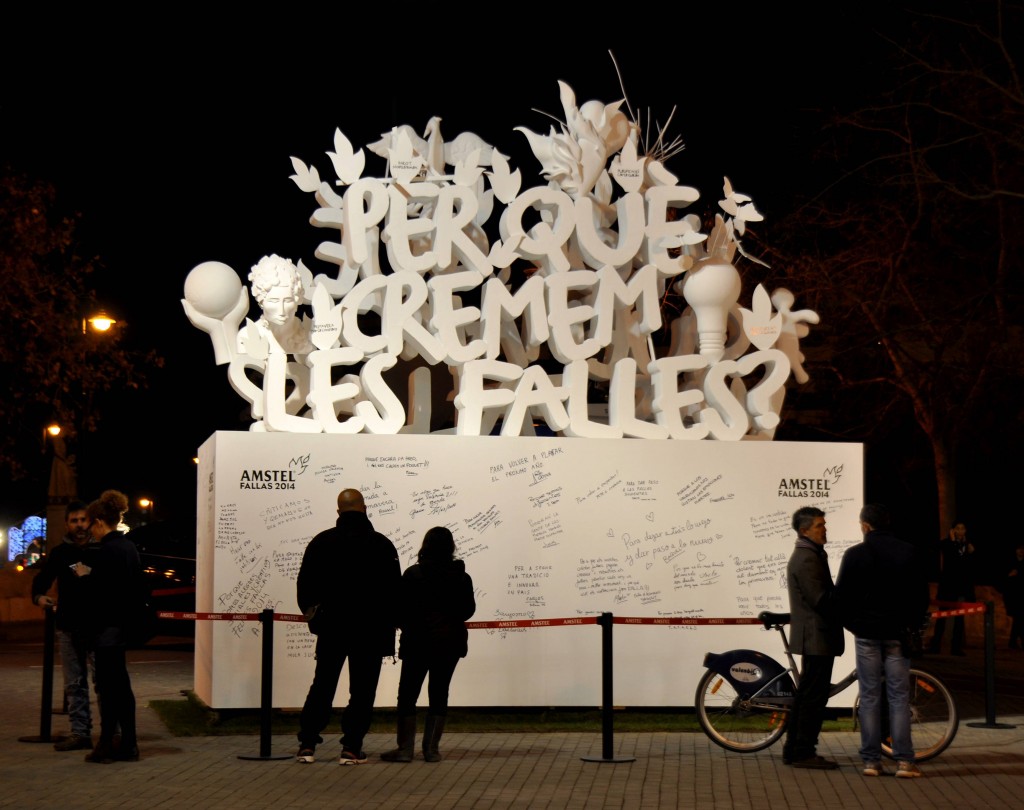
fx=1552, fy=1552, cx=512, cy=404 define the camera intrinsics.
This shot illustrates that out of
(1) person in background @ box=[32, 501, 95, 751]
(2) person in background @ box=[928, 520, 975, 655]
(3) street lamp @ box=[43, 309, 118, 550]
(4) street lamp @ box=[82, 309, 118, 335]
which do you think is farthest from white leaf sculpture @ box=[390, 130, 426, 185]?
(3) street lamp @ box=[43, 309, 118, 550]

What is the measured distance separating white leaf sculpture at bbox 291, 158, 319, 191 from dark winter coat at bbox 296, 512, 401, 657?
435cm

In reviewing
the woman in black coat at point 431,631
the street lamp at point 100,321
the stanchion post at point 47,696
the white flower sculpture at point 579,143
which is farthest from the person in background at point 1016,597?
the stanchion post at point 47,696

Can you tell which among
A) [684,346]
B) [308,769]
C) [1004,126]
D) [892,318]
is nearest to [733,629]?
[684,346]

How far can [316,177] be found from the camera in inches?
547

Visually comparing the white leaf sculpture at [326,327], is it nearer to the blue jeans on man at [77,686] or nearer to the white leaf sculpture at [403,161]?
the white leaf sculpture at [403,161]

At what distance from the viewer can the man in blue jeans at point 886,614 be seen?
10.1 meters

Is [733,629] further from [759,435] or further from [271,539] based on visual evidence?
[271,539]

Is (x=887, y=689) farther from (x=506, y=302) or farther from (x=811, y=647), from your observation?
(x=506, y=302)

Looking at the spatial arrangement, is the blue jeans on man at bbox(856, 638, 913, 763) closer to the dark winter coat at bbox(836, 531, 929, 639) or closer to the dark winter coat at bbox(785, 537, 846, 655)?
the dark winter coat at bbox(836, 531, 929, 639)

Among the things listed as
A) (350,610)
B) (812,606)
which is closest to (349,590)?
(350,610)

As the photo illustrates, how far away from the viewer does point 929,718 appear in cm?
1071

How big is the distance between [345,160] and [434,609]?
4.74 metres

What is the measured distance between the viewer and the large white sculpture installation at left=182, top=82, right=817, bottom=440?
43.5ft

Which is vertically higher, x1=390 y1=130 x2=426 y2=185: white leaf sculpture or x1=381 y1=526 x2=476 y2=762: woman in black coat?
x1=390 y1=130 x2=426 y2=185: white leaf sculpture
